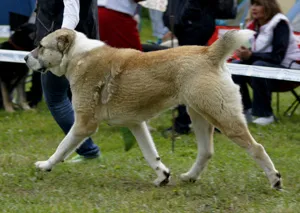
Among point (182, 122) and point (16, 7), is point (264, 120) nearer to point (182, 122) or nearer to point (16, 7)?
point (182, 122)

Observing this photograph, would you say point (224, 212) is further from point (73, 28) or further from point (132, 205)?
point (73, 28)

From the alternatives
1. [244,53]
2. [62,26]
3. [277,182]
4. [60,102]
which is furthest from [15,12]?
[277,182]

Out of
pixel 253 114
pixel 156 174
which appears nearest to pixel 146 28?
pixel 253 114

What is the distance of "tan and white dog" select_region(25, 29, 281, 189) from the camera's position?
459cm

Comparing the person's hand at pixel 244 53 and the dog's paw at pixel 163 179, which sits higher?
the dog's paw at pixel 163 179

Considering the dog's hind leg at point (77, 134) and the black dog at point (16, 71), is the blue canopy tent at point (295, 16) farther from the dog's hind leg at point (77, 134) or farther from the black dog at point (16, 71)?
the dog's hind leg at point (77, 134)

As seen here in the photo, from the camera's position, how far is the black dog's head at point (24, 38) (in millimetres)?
9078

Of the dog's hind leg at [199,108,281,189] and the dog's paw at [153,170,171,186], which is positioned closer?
the dog's hind leg at [199,108,281,189]

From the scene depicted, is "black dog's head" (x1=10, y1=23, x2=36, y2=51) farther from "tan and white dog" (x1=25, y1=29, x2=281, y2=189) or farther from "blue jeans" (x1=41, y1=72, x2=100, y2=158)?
"tan and white dog" (x1=25, y1=29, x2=281, y2=189)

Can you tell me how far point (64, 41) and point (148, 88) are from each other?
74cm

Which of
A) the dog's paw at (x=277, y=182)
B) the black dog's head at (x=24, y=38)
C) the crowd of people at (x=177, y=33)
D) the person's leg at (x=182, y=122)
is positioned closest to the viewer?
the dog's paw at (x=277, y=182)

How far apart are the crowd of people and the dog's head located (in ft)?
0.33

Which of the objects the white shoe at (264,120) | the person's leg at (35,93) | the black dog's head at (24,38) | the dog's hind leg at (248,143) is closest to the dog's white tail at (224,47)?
the dog's hind leg at (248,143)

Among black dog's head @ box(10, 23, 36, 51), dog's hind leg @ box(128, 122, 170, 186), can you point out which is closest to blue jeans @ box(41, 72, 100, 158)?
dog's hind leg @ box(128, 122, 170, 186)
